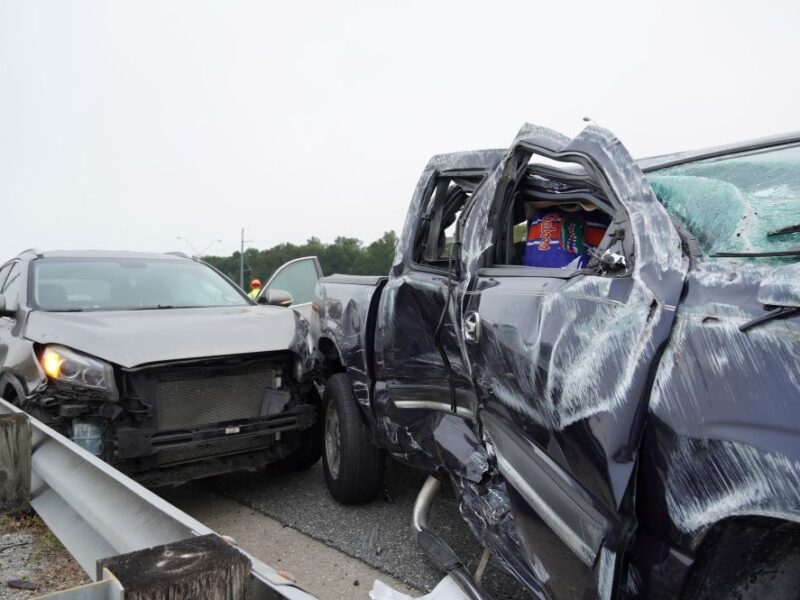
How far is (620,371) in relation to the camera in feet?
5.44

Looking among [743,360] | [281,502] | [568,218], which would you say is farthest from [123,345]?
[743,360]

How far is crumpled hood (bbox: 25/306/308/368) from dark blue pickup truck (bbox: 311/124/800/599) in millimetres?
1339

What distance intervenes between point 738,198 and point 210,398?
316 cm

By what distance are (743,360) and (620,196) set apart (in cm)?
79

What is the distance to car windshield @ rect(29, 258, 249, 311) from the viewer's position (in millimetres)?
4688

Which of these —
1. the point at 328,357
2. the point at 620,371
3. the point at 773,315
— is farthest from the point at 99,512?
the point at 328,357

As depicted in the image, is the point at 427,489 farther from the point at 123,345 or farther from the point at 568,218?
the point at 123,345

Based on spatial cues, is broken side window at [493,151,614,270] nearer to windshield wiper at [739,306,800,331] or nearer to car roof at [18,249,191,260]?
windshield wiper at [739,306,800,331]

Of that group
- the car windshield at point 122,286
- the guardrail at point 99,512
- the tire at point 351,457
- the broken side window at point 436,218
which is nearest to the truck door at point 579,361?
the guardrail at point 99,512

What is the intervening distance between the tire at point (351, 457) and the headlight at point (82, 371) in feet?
4.44

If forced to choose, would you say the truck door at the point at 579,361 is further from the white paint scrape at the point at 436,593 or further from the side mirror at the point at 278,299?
the side mirror at the point at 278,299

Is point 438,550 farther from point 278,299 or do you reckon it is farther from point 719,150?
point 278,299

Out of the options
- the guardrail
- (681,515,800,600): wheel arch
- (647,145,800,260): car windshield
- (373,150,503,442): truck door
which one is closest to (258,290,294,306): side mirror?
(373,150,503,442): truck door

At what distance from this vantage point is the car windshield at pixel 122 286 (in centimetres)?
469
